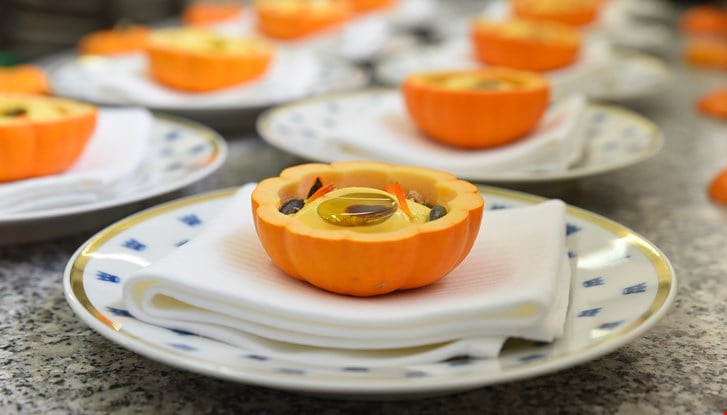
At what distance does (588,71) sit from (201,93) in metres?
0.57

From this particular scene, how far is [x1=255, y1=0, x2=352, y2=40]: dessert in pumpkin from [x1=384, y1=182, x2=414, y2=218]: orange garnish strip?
3.43 feet

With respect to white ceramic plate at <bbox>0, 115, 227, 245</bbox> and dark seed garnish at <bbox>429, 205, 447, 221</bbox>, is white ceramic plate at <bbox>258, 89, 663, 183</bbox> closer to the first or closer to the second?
white ceramic plate at <bbox>0, 115, 227, 245</bbox>

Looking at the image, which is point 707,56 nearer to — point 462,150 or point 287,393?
point 462,150

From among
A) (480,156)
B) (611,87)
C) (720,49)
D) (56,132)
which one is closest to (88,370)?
(56,132)

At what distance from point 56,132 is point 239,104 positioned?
35 centimetres

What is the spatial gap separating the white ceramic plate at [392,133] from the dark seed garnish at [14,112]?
9.6 inches

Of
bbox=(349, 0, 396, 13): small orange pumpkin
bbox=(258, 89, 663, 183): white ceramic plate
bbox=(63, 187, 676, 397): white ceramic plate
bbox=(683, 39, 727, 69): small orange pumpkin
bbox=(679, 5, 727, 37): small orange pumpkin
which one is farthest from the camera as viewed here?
bbox=(679, 5, 727, 37): small orange pumpkin

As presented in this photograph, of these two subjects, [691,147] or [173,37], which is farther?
[173,37]

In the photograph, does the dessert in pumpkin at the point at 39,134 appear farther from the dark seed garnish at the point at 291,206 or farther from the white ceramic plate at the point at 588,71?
the white ceramic plate at the point at 588,71

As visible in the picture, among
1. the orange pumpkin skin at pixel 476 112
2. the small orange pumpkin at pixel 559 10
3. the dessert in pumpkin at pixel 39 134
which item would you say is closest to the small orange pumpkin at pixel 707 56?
the small orange pumpkin at pixel 559 10

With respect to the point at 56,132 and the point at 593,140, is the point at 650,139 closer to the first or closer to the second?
the point at 593,140

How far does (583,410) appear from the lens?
0.53 meters

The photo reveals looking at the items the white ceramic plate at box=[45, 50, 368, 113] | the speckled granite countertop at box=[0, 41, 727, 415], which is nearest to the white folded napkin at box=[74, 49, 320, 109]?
the white ceramic plate at box=[45, 50, 368, 113]

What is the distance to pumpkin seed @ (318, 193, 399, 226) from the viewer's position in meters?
0.55
